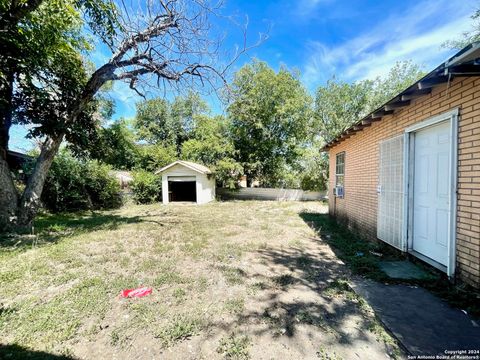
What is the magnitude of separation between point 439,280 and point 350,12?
695cm

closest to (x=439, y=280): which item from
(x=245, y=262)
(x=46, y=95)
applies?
(x=245, y=262)

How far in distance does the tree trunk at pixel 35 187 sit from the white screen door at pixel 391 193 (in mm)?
8618

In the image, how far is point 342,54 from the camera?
1322 cm

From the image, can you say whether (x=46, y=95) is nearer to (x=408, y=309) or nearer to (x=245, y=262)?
(x=245, y=262)

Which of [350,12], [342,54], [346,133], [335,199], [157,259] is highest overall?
[342,54]

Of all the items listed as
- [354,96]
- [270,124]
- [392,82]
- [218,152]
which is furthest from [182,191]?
[392,82]

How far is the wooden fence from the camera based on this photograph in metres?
16.0

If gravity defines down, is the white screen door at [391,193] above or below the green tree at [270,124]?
below

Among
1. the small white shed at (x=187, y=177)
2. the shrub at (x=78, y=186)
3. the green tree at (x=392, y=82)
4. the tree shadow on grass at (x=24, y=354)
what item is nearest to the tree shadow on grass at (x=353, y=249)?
the tree shadow on grass at (x=24, y=354)

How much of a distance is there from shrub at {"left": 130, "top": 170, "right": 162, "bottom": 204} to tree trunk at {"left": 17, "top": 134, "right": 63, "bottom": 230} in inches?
290

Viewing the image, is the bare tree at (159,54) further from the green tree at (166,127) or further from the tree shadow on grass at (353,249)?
the green tree at (166,127)

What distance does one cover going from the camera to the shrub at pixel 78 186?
32.0 feet

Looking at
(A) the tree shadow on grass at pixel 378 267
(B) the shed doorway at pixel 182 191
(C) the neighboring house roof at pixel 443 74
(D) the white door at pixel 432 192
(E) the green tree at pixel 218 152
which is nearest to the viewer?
(C) the neighboring house roof at pixel 443 74

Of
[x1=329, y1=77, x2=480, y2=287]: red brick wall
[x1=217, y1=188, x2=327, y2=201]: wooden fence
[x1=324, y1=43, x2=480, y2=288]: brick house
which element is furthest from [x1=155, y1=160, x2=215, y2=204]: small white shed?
[x1=329, y1=77, x2=480, y2=287]: red brick wall
